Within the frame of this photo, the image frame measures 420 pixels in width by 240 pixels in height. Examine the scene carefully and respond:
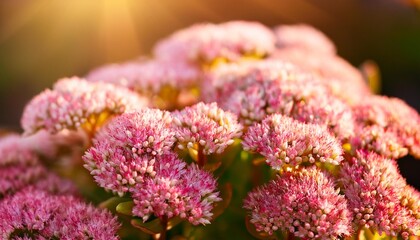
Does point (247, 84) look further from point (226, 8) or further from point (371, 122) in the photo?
point (226, 8)

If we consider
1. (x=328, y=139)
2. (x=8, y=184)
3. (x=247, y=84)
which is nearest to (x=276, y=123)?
(x=328, y=139)

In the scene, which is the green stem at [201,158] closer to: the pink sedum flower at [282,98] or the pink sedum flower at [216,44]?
the pink sedum flower at [282,98]

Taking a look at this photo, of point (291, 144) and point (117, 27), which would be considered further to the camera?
point (117, 27)

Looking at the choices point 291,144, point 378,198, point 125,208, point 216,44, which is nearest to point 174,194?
point 125,208

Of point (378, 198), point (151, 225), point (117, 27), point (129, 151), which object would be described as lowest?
point (378, 198)

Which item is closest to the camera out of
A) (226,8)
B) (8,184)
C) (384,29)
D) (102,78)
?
(8,184)

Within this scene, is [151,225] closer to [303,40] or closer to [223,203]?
[223,203]

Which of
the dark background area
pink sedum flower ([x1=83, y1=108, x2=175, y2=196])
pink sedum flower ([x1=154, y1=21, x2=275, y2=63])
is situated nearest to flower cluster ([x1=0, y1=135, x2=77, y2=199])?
pink sedum flower ([x1=83, y1=108, x2=175, y2=196])
